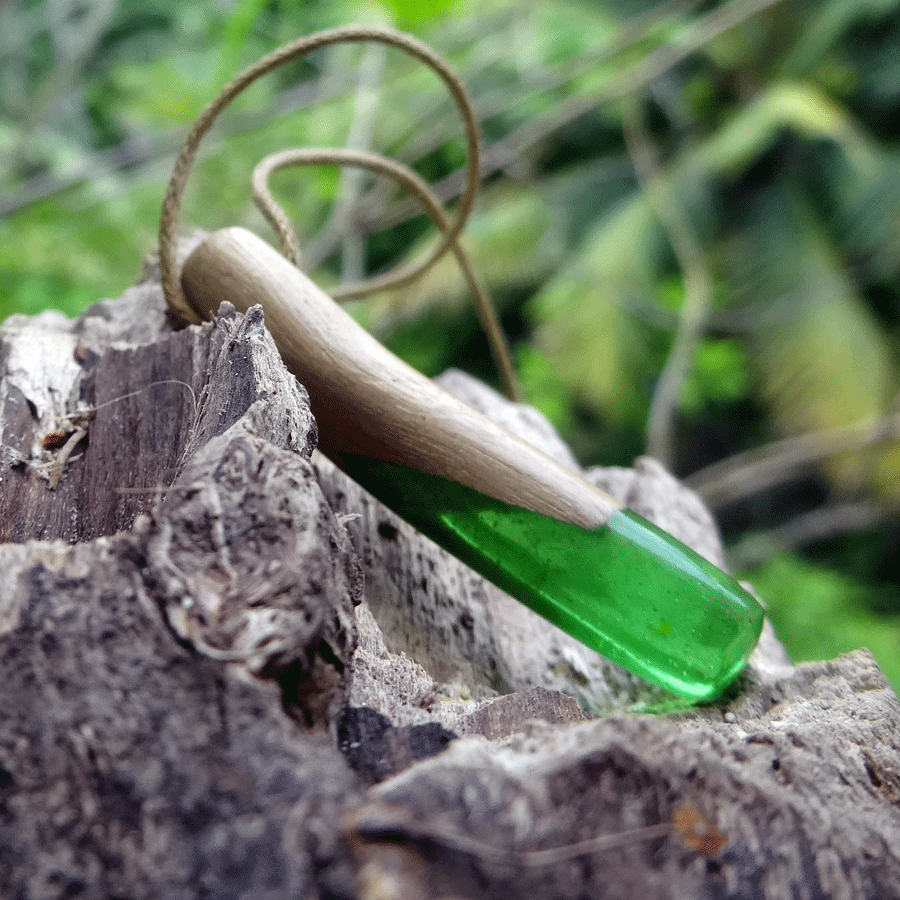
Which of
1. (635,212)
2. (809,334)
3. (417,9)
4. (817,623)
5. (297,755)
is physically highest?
(635,212)

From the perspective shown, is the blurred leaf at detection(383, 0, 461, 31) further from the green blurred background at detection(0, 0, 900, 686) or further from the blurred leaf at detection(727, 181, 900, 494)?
the blurred leaf at detection(727, 181, 900, 494)

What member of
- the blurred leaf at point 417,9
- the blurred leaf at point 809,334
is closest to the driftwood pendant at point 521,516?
the blurred leaf at point 417,9

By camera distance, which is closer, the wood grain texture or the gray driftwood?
the gray driftwood

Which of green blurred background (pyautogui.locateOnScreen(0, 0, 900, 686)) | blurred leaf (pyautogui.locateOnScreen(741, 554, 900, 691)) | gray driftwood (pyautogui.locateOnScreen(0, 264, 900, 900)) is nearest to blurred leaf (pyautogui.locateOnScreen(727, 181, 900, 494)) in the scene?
green blurred background (pyautogui.locateOnScreen(0, 0, 900, 686))

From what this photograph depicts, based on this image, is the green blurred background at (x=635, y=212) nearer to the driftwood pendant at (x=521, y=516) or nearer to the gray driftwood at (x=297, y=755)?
the driftwood pendant at (x=521, y=516)

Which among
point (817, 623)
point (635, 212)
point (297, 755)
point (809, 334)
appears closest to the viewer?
point (297, 755)

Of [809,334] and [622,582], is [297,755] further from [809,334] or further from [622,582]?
[809,334]

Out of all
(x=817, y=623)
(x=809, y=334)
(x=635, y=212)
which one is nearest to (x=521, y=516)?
(x=817, y=623)
